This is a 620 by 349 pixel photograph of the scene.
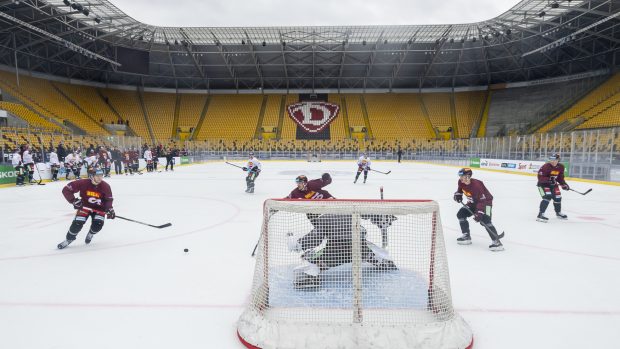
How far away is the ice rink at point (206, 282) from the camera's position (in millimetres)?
2982

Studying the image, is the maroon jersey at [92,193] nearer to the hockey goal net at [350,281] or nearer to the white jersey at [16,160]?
the hockey goal net at [350,281]

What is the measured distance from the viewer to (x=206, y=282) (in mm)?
4090

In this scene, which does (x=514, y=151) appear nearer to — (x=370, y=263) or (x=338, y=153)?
(x=338, y=153)

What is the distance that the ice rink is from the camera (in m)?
2.98

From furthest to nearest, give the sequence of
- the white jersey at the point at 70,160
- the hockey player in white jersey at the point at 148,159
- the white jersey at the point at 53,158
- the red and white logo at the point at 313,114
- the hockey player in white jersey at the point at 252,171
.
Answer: the red and white logo at the point at 313,114 → the hockey player in white jersey at the point at 148,159 → the white jersey at the point at 70,160 → the white jersey at the point at 53,158 → the hockey player in white jersey at the point at 252,171

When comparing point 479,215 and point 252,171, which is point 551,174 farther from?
point 252,171

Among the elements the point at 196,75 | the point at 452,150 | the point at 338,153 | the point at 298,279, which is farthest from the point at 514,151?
the point at 196,75

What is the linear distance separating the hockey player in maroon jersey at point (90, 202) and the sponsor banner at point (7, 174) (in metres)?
11.8

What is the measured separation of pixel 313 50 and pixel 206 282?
3359 centimetres

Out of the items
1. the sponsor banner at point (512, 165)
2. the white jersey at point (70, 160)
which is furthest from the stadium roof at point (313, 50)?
the white jersey at point (70, 160)

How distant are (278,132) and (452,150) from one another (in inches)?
766

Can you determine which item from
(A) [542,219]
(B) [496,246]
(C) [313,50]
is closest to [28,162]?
(B) [496,246]

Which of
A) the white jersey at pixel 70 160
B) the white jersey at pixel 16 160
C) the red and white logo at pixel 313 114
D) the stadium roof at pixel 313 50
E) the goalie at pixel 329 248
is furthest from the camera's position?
the red and white logo at pixel 313 114

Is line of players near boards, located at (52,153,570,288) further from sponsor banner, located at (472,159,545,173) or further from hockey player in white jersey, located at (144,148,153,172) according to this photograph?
hockey player in white jersey, located at (144,148,153,172)
